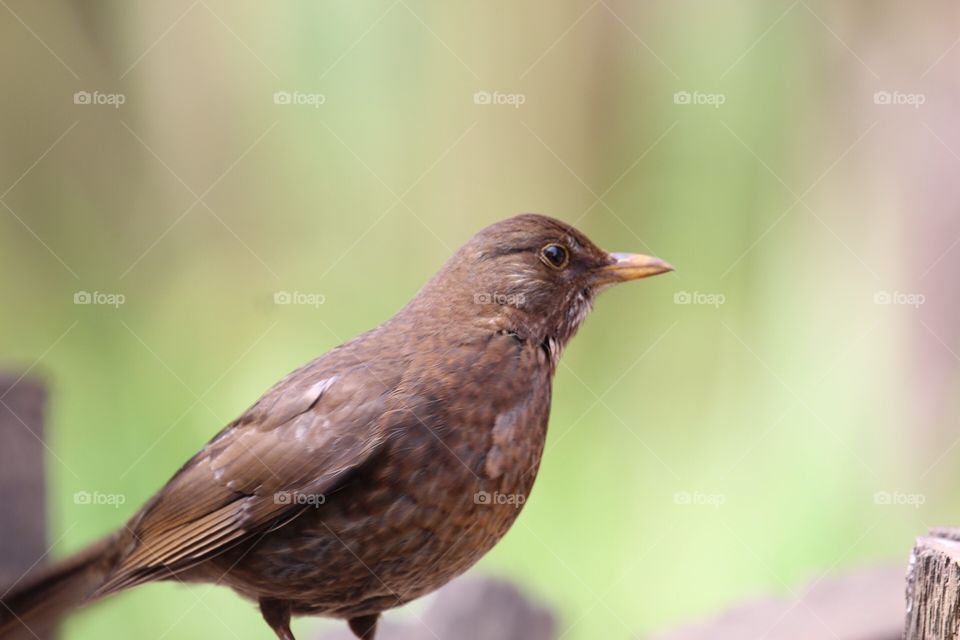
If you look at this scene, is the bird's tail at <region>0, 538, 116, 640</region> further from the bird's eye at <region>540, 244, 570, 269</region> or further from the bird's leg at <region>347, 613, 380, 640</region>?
the bird's eye at <region>540, 244, 570, 269</region>

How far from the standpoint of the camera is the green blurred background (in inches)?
202

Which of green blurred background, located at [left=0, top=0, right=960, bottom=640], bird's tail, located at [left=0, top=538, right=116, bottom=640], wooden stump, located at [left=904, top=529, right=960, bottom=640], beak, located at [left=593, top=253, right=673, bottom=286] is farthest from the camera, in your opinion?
→ green blurred background, located at [left=0, top=0, right=960, bottom=640]

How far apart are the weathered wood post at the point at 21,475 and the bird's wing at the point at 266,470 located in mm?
483

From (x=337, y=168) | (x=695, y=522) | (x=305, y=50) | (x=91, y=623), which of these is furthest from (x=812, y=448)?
(x=91, y=623)

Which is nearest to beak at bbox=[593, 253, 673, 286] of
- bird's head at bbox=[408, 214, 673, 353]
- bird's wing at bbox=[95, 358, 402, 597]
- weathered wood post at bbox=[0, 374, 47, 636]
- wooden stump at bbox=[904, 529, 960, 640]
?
bird's head at bbox=[408, 214, 673, 353]

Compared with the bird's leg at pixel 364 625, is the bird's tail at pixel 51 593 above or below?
above

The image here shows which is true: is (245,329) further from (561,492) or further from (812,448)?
(812,448)

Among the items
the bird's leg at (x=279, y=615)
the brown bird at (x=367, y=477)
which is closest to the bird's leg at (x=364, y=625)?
the brown bird at (x=367, y=477)

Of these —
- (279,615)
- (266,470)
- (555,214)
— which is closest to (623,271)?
(266,470)

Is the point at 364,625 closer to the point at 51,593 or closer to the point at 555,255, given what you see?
the point at 51,593

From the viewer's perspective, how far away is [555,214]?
5.45 m

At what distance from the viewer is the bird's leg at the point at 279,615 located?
10.1 ft

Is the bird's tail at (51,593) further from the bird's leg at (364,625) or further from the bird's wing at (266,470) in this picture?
the bird's leg at (364,625)

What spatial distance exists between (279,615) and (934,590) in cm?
168
